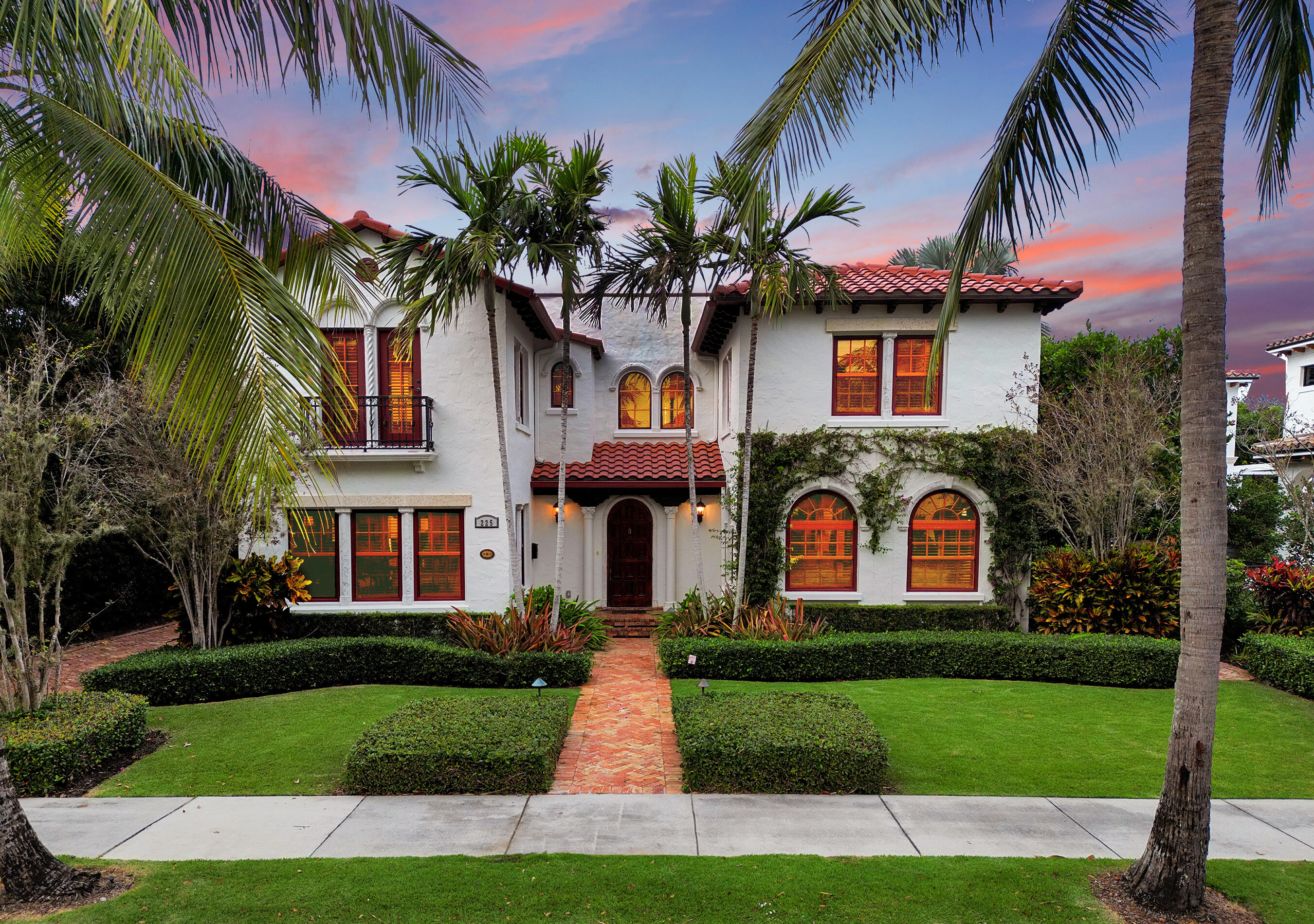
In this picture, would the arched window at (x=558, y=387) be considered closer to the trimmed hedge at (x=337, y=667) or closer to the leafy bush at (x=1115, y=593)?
the trimmed hedge at (x=337, y=667)

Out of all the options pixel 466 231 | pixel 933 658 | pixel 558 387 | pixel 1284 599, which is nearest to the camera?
pixel 466 231

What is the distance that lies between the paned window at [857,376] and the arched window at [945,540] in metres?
2.27

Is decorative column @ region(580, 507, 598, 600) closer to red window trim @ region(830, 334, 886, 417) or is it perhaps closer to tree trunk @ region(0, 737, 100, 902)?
red window trim @ region(830, 334, 886, 417)

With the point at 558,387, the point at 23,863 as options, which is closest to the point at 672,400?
the point at 558,387

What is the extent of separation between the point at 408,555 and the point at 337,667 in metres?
2.74

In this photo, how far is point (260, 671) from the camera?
10.8 meters

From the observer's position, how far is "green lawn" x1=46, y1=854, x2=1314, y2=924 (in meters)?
4.85

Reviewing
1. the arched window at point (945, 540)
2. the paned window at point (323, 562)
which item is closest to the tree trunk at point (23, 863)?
the paned window at point (323, 562)

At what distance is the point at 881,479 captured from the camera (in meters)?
14.0

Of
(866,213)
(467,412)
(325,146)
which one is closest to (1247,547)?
(866,213)

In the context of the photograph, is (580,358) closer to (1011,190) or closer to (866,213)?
(866,213)

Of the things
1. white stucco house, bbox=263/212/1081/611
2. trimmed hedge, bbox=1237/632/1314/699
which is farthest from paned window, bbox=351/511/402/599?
trimmed hedge, bbox=1237/632/1314/699

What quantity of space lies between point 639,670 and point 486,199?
8421mm

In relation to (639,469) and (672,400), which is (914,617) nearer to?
Result: (639,469)
